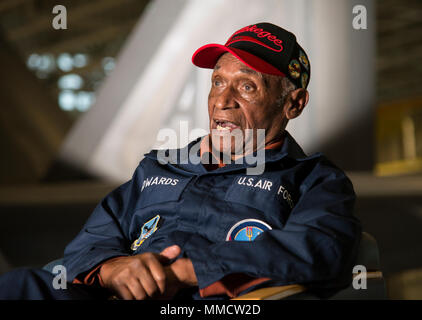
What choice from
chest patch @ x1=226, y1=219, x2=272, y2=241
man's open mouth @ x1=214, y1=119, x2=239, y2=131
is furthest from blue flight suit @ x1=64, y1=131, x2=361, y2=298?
man's open mouth @ x1=214, y1=119, x2=239, y2=131

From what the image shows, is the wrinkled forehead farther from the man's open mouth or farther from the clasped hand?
the clasped hand

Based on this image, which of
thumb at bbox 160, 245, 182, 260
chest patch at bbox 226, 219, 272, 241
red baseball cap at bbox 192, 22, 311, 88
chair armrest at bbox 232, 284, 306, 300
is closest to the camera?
chair armrest at bbox 232, 284, 306, 300

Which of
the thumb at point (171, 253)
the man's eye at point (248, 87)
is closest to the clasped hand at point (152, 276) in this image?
the thumb at point (171, 253)

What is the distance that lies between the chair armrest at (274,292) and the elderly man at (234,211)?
2 cm

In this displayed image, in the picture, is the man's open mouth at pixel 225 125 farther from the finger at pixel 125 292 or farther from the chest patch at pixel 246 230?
the finger at pixel 125 292

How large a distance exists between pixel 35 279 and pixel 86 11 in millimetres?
14266

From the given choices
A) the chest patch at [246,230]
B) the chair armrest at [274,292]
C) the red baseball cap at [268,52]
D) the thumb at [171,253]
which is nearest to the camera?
the chair armrest at [274,292]

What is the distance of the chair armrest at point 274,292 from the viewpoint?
1.17m

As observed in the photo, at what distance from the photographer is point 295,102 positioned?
1.60 m

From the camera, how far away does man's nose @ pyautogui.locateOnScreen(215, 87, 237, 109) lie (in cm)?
152

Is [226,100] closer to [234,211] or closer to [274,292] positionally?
[234,211]

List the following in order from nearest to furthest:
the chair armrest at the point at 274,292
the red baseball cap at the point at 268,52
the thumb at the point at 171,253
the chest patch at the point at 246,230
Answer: the chair armrest at the point at 274,292 < the thumb at the point at 171,253 < the chest patch at the point at 246,230 < the red baseball cap at the point at 268,52

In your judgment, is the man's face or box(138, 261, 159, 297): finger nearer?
box(138, 261, 159, 297): finger

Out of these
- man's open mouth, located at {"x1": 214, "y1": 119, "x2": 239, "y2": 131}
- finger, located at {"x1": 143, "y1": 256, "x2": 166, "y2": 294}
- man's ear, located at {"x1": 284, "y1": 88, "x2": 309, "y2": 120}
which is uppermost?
man's ear, located at {"x1": 284, "y1": 88, "x2": 309, "y2": 120}
